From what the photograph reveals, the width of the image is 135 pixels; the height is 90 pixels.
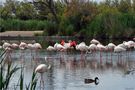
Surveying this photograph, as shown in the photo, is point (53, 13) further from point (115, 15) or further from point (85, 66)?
point (85, 66)

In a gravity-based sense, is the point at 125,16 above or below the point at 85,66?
above

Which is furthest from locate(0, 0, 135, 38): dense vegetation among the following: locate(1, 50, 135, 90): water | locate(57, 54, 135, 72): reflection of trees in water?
locate(57, 54, 135, 72): reflection of trees in water

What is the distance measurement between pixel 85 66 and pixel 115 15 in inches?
1103

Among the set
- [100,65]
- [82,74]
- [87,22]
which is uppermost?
[87,22]

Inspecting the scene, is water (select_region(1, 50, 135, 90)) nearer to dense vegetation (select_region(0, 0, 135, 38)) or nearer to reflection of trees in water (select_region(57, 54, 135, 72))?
reflection of trees in water (select_region(57, 54, 135, 72))

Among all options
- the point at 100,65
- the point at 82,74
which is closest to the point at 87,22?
the point at 100,65

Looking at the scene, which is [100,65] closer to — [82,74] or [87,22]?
[82,74]

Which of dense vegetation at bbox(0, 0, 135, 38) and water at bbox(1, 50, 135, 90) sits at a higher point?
dense vegetation at bbox(0, 0, 135, 38)

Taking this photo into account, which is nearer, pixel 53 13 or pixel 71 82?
pixel 71 82

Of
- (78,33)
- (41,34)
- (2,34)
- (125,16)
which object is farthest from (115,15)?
(2,34)

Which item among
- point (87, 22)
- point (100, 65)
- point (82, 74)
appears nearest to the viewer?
point (82, 74)

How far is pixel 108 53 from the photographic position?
29.5 metres

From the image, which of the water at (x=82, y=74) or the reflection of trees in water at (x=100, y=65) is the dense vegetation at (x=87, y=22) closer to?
the water at (x=82, y=74)

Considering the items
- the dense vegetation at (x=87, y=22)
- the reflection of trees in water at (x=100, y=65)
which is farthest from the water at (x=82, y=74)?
the dense vegetation at (x=87, y=22)
